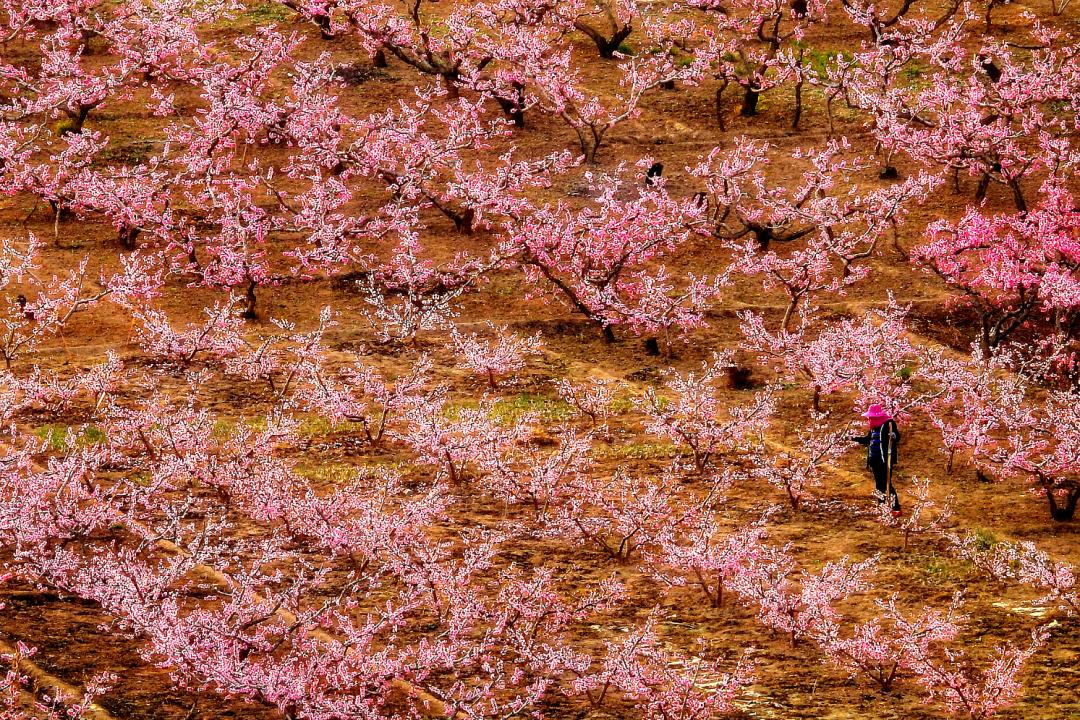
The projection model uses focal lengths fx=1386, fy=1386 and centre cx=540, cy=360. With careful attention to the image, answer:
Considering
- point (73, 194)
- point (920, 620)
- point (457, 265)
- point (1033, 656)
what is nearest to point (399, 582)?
point (920, 620)

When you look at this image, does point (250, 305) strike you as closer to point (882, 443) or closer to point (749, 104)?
point (882, 443)

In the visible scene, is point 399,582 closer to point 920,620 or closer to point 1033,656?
point 920,620

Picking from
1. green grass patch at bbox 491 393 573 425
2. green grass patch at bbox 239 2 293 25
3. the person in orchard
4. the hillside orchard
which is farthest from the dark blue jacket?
green grass patch at bbox 239 2 293 25

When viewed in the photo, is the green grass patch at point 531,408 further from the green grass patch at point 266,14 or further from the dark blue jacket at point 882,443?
the green grass patch at point 266,14

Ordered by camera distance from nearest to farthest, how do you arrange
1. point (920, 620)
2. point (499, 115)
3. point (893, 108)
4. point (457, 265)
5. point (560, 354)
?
point (920, 620)
point (560, 354)
point (457, 265)
point (893, 108)
point (499, 115)

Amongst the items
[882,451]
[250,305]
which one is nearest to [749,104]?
[250,305]

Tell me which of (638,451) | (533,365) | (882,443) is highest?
(882,443)

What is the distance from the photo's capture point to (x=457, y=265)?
25.6m

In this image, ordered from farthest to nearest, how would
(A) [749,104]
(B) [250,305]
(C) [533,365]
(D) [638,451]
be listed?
(A) [749,104] < (B) [250,305] < (C) [533,365] < (D) [638,451]

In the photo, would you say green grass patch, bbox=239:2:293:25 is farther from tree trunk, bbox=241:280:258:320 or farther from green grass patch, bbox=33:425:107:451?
green grass patch, bbox=33:425:107:451

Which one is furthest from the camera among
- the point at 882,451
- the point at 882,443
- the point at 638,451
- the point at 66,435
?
the point at 638,451

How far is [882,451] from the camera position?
677 inches

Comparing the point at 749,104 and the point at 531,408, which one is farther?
the point at 749,104

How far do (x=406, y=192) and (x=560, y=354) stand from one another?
5784 millimetres
